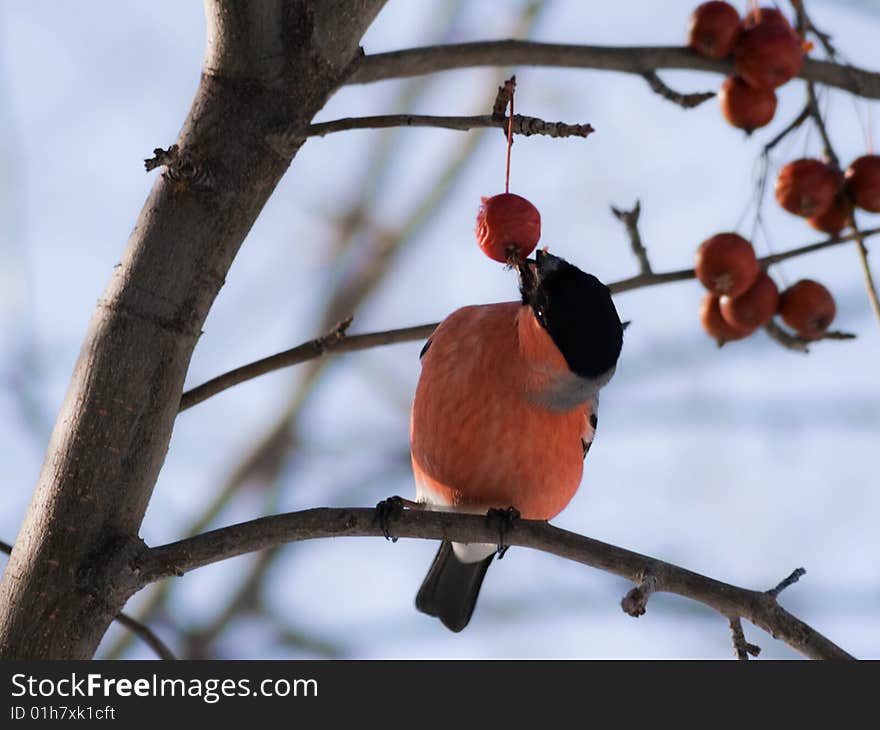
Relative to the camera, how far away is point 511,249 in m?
2.49

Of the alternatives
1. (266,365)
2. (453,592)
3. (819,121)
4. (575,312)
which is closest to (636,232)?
(575,312)

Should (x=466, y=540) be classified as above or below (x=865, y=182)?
below

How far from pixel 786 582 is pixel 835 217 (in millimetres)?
1380

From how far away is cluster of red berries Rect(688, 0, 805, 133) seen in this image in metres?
2.82

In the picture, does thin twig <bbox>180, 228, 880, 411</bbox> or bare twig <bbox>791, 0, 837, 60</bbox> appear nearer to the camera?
thin twig <bbox>180, 228, 880, 411</bbox>

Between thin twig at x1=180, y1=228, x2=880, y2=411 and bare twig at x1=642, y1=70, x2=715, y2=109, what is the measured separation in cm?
40

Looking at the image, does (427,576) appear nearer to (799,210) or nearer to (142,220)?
(799,210)

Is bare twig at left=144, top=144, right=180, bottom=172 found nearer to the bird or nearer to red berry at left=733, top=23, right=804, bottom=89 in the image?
the bird

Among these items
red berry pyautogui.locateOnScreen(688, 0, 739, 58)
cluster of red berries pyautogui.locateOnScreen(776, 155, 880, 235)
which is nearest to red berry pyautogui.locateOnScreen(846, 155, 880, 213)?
cluster of red berries pyautogui.locateOnScreen(776, 155, 880, 235)

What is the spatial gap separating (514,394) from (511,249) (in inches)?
20.3

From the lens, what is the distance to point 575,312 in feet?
9.03

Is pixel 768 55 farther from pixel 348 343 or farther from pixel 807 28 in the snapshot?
pixel 348 343

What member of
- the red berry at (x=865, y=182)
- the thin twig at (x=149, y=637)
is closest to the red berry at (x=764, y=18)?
the red berry at (x=865, y=182)

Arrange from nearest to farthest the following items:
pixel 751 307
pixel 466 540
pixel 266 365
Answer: pixel 466 540, pixel 266 365, pixel 751 307
